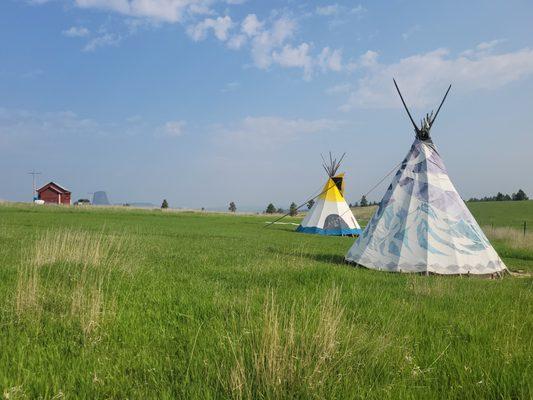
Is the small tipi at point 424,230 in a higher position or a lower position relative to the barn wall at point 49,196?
lower

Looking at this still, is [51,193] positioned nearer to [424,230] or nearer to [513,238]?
[513,238]

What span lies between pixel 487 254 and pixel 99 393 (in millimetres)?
11818

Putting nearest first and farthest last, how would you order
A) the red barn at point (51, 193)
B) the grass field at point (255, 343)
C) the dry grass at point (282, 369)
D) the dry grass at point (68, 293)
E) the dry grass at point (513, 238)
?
the dry grass at point (282, 369) < the grass field at point (255, 343) < the dry grass at point (68, 293) < the dry grass at point (513, 238) < the red barn at point (51, 193)

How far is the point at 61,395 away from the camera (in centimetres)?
310

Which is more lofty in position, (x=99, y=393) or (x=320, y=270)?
(x=320, y=270)

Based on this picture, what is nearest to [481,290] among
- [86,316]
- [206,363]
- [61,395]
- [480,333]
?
[480,333]

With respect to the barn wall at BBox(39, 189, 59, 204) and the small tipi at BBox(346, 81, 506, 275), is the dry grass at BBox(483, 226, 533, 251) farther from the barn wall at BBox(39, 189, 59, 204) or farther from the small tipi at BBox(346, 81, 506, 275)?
the barn wall at BBox(39, 189, 59, 204)

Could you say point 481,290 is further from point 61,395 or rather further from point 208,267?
point 61,395

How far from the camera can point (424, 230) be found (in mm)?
12164

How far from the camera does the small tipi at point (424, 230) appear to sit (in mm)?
11875

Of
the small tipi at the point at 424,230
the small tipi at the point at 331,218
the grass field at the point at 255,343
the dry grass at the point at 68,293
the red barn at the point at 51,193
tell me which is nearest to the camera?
the grass field at the point at 255,343

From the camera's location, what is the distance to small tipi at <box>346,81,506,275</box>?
11875 millimetres

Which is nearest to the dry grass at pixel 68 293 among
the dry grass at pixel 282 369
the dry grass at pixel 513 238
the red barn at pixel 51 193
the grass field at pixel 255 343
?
the grass field at pixel 255 343

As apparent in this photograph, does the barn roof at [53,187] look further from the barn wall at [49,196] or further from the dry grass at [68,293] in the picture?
the dry grass at [68,293]
